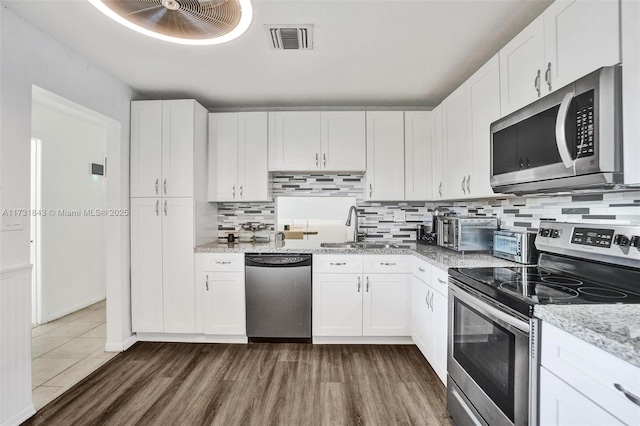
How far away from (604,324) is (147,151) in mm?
3370

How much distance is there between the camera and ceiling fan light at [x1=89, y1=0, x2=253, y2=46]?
1329mm

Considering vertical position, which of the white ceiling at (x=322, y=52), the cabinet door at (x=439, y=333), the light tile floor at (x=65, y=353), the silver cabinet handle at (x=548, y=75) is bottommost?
the light tile floor at (x=65, y=353)

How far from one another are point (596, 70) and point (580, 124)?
0.69 ft

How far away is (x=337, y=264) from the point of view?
2.93 metres

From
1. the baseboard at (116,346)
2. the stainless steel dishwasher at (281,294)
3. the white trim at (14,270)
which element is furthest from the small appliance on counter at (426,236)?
the white trim at (14,270)

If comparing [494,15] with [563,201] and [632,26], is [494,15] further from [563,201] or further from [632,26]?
[563,201]

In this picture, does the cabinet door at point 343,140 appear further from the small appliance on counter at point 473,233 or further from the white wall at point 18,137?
the white wall at point 18,137

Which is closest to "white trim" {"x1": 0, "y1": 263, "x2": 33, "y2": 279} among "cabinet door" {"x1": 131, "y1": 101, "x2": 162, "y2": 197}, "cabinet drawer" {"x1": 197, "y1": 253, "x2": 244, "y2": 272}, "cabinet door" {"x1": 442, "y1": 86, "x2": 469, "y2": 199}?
"cabinet door" {"x1": 131, "y1": 101, "x2": 162, "y2": 197}

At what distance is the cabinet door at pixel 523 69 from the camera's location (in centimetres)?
165

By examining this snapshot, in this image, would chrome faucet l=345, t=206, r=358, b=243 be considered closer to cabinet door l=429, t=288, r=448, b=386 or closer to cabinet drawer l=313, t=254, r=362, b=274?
cabinet drawer l=313, t=254, r=362, b=274

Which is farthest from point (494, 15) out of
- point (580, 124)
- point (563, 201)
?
point (563, 201)

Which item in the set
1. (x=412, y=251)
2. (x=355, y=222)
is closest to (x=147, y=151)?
(x=355, y=222)

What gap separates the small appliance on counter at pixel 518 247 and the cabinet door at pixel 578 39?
886mm

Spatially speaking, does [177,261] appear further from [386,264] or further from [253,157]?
[386,264]
